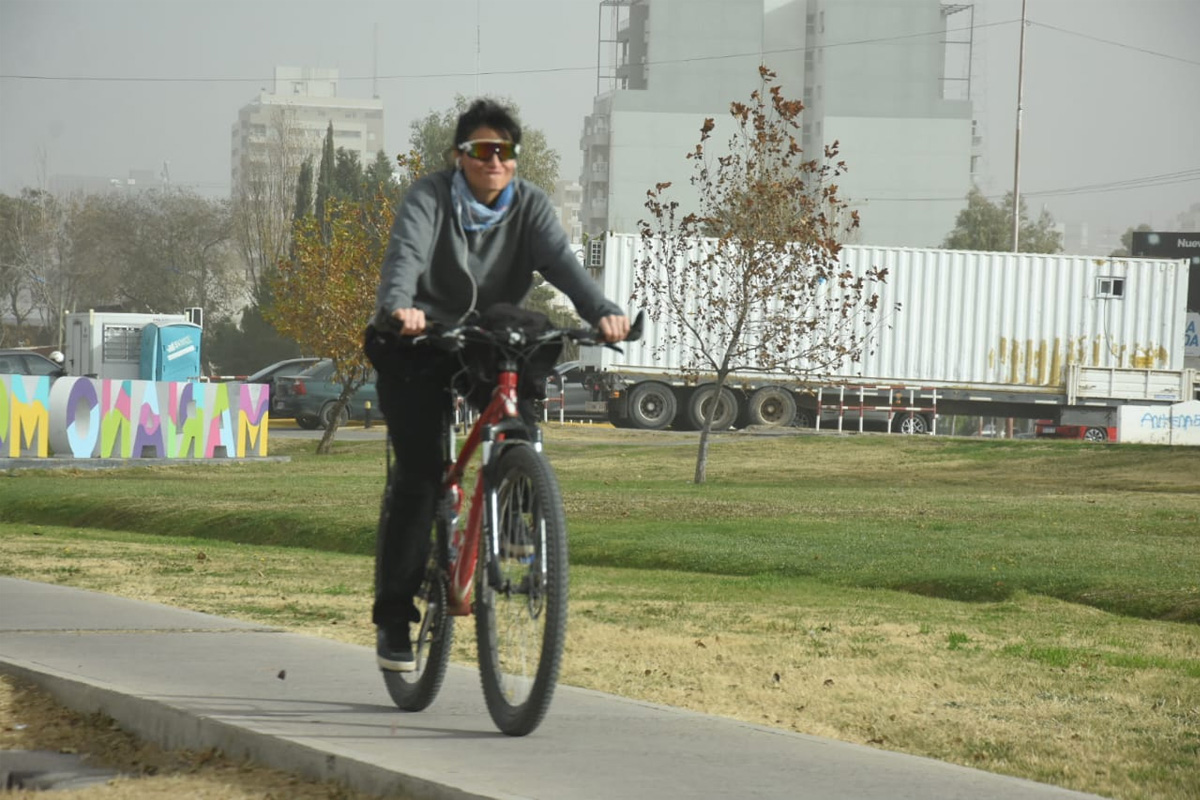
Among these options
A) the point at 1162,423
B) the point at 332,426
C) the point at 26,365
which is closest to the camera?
the point at 332,426

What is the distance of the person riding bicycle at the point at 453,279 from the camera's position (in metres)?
5.03

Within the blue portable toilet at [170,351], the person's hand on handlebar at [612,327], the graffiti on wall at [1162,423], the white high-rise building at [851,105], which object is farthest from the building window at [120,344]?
the white high-rise building at [851,105]

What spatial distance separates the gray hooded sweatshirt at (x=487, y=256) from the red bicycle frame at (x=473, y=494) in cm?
32

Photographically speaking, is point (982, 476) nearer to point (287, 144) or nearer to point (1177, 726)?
point (1177, 726)

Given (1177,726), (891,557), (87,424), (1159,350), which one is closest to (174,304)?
Answer: (1159,350)

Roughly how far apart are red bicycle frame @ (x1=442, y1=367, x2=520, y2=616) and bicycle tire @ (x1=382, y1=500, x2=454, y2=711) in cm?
5

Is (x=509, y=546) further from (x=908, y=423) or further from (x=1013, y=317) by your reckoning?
(x=1013, y=317)

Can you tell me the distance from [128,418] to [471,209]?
21498 mm

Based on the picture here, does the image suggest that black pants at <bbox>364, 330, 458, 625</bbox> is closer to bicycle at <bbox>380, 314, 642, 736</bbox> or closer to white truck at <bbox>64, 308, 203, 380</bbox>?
bicycle at <bbox>380, 314, 642, 736</bbox>

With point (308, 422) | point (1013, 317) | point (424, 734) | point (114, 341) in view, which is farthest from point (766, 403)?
point (424, 734)

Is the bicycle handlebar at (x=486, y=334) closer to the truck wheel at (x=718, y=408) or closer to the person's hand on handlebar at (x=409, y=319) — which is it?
the person's hand on handlebar at (x=409, y=319)

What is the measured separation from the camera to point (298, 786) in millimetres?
4574

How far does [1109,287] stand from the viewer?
42.3 m

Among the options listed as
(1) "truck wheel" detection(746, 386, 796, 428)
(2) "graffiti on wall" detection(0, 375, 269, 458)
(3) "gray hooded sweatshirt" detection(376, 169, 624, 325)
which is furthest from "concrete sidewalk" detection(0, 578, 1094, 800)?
(1) "truck wheel" detection(746, 386, 796, 428)
